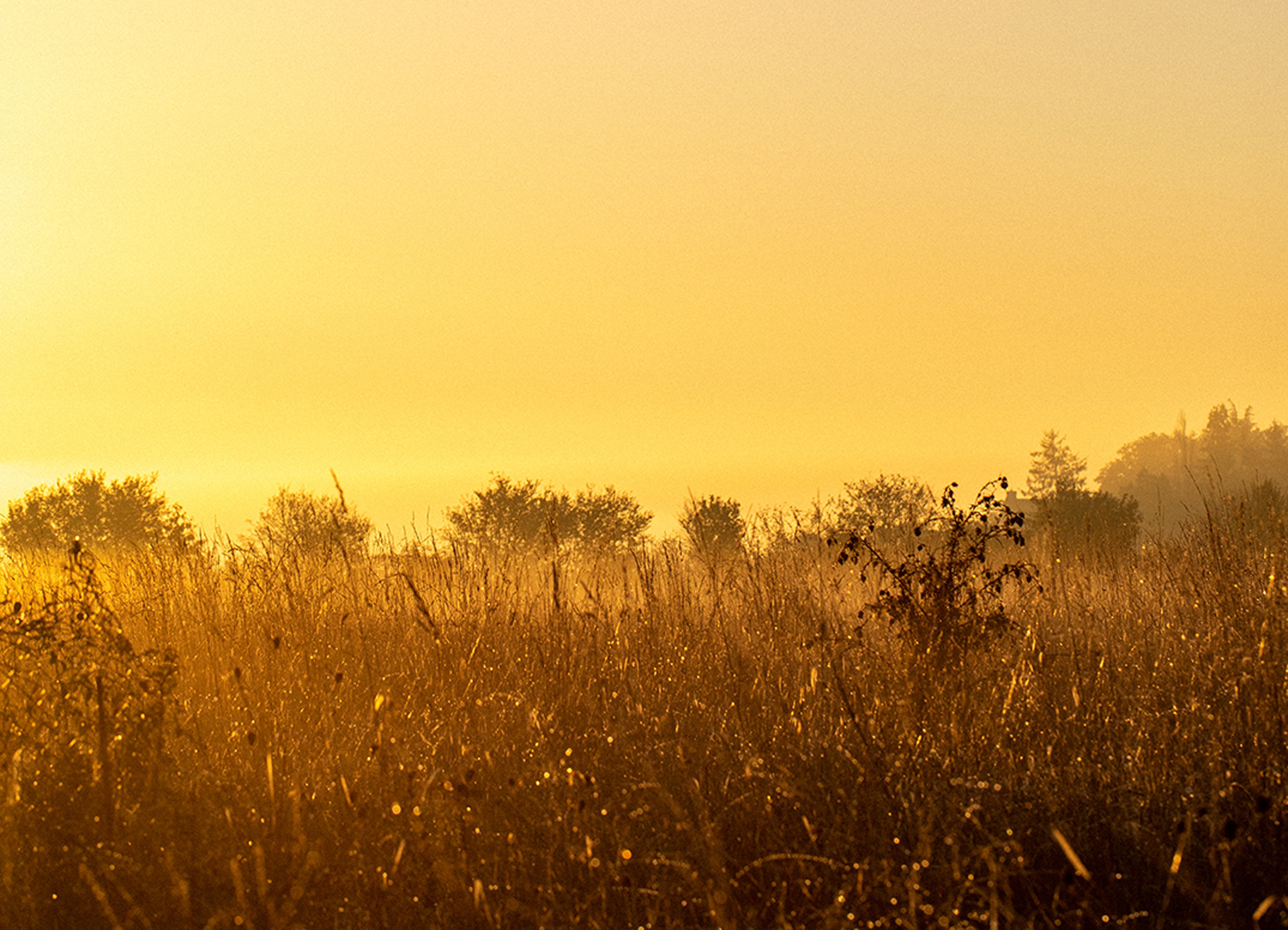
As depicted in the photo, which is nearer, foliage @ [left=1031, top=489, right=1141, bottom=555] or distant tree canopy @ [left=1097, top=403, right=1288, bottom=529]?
foliage @ [left=1031, top=489, right=1141, bottom=555]

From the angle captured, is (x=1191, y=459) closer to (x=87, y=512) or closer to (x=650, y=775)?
(x=87, y=512)

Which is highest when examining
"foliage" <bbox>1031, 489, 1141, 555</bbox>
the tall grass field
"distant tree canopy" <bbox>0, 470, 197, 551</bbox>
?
"distant tree canopy" <bbox>0, 470, 197, 551</bbox>

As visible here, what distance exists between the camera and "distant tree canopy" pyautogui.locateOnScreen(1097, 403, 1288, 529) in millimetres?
40844

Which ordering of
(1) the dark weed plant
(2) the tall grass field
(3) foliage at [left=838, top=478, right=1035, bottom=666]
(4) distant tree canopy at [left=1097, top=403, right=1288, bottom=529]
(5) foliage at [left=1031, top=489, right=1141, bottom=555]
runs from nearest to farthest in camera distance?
(2) the tall grass field → (1) the dark weed plant → (3) foliage at [left=838, top=478, right=1035, bottom=666] → (5) foliage at [left=1031, top=489, right=1141, bottom=555] → (4) distant tree canopy at [left=1097, top=403, right=1288, bottom=529]

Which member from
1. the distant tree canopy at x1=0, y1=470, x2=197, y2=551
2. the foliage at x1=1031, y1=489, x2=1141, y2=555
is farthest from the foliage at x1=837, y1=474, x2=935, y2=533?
the distant tree canopy at x1=0, y1=470, x2=197, y2=551

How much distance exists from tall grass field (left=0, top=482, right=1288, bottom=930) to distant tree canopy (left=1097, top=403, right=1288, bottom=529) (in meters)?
38.1

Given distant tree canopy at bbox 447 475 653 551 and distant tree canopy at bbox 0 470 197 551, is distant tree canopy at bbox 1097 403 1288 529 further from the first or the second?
distant tree canopy at bbox 0 470 197 551

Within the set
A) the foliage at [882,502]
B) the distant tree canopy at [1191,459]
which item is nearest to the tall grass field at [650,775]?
the foliage at [882,502]

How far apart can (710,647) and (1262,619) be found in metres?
3.18

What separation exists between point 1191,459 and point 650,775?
154 ft

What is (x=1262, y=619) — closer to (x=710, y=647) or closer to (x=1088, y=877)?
(x=710, y=647)

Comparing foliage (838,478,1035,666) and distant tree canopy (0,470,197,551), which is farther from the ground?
distant tree canopy (0,470,197,551)

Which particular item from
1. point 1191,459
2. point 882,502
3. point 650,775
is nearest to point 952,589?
point 650,775

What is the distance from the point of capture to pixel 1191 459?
4469 cm
